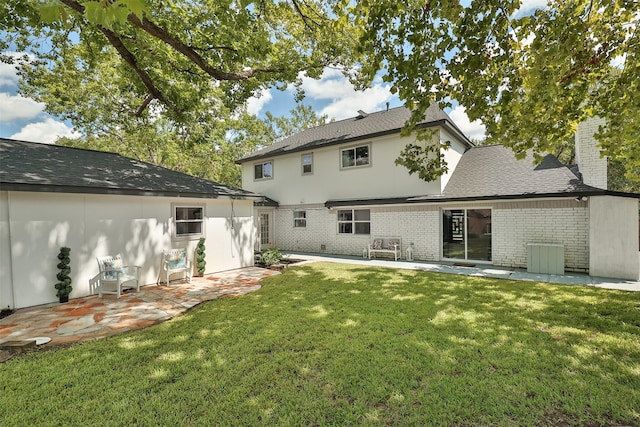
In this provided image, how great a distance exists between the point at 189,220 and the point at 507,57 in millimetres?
9534

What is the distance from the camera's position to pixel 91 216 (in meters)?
7.40

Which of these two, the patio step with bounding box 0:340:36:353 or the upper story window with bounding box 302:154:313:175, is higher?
the upper story window with bounding box 302:154:313:175

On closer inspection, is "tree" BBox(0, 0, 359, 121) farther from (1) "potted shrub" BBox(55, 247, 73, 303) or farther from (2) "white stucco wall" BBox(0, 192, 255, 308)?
(1) "potted shrub" BBox(55, 247, 73, 303)

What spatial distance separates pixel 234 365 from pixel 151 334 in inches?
84.7

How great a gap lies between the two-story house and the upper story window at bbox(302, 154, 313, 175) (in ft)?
0.19

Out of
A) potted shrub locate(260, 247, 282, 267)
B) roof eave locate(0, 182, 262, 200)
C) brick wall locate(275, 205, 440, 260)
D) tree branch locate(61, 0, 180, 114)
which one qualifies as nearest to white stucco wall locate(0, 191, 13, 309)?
roof eave locate(0, 182, 262, 200)

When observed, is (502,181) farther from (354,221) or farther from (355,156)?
(354,221)

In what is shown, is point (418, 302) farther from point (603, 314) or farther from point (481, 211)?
point (481, 211)

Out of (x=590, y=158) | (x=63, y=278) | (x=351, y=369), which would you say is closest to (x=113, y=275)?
(x=63, y=278)

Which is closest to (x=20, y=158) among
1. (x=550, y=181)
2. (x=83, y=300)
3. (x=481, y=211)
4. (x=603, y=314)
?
(x=83, y=300)

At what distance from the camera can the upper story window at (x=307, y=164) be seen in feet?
52.9

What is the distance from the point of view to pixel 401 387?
10.9 feet

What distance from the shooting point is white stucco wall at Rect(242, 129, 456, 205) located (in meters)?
12.9

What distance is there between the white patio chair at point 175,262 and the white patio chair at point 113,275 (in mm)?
830
